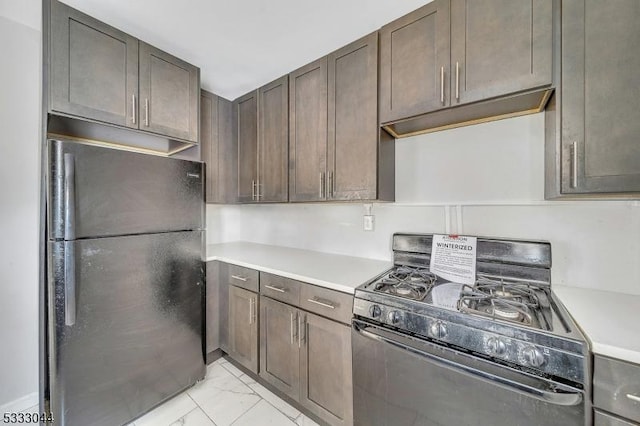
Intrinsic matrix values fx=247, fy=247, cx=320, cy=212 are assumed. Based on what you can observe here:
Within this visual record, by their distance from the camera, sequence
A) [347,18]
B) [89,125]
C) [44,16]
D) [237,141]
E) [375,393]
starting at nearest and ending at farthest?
1. [375,393]
2. [44,16]
3. [347,18]
4. [89,125]
5. [237,141]

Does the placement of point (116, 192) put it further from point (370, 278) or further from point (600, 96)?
point (600, 96)

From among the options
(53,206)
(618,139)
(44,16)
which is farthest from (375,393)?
(44,16)

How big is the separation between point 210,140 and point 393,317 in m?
2.17

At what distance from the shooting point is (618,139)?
3.07 feet

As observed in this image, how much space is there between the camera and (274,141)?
6.96 ft

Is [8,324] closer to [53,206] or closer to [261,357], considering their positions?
[53,206]

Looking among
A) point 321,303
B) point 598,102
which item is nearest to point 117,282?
point 321,303

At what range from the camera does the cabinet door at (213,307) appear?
2.04 meters

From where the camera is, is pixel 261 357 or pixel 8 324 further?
pixel 261 357

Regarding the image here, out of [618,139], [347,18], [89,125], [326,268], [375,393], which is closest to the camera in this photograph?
[618,139]

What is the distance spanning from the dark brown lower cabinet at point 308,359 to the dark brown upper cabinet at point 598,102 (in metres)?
1.27

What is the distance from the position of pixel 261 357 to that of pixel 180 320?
2.07 feet

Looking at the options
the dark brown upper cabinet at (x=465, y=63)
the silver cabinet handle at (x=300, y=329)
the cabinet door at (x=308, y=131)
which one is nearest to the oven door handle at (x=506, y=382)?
the silver cabinet handle at (x=300, y=329)

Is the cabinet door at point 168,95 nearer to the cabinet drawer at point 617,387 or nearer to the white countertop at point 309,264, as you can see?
the white countertop at point 309,264
